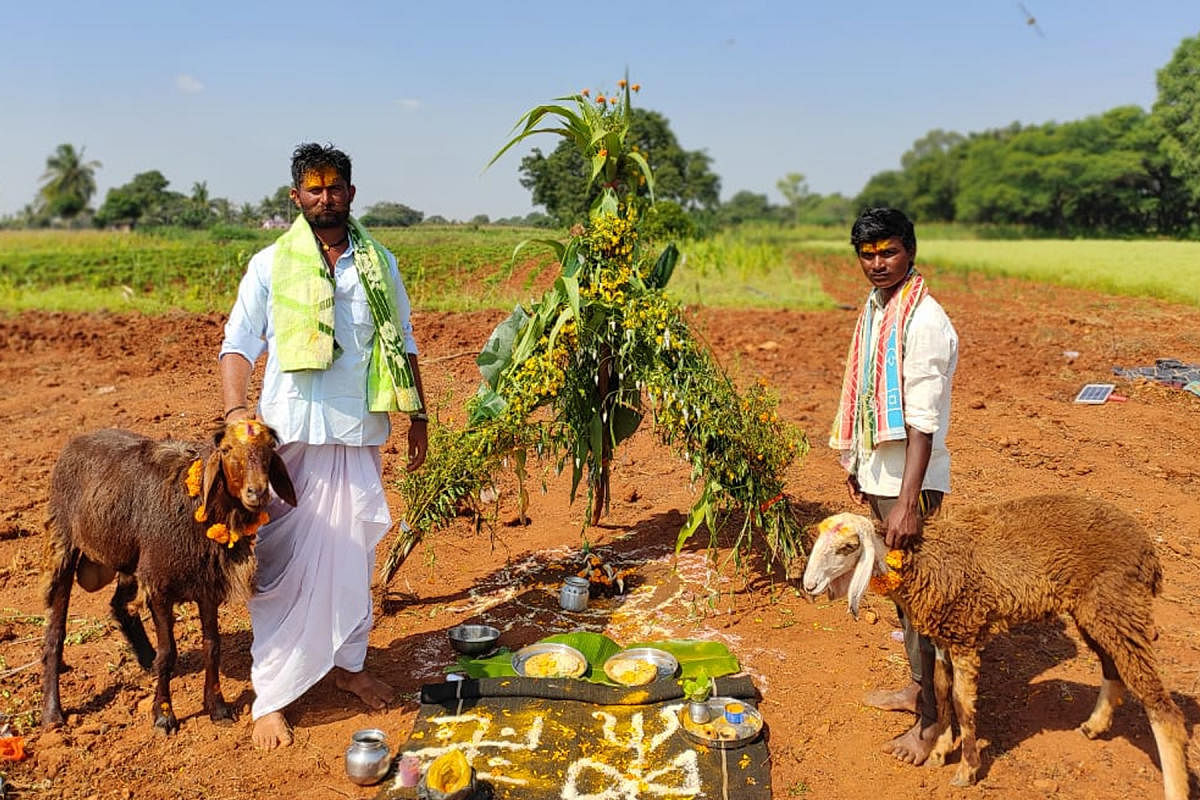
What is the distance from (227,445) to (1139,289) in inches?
797

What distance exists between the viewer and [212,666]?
386 centimetres

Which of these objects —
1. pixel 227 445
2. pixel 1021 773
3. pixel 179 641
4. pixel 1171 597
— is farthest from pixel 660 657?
pixel 1171 597

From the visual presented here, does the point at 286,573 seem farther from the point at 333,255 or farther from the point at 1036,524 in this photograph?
the point at 1036,524

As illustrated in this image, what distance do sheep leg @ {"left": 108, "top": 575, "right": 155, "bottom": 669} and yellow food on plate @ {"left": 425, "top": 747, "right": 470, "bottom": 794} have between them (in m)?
1.85

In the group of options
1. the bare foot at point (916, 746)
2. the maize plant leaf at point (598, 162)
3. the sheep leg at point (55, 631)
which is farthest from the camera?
the maize plant leaf at point (598, 162)

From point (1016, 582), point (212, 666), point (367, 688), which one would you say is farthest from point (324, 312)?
point (1016, 582)

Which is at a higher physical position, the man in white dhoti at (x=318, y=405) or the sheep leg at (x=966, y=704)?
the man in white dhoti at (x=318, y=405)

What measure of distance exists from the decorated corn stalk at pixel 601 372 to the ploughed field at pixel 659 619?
50cm

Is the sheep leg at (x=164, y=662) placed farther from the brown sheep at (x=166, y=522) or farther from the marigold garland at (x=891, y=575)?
the marigold garland at (x=891, y=575)

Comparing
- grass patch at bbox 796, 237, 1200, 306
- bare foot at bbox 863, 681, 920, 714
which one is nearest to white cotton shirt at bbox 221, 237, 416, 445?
bare foot at bbox 863, 681, 920, 714

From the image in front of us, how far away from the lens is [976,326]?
14.8 m

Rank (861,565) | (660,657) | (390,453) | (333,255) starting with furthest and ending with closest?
(390,453), (660,657), (333,255), (861,565)

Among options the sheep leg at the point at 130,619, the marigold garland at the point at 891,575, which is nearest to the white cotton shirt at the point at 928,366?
the marigold garland at the point at 891,575

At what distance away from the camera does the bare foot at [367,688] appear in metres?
4.12
